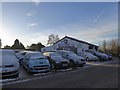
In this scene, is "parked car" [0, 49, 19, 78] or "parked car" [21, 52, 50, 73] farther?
"parked car" [21, 52, 50, 73]

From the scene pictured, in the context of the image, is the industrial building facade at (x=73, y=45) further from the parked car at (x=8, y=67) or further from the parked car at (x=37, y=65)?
the parked car at (x=8, y=67)

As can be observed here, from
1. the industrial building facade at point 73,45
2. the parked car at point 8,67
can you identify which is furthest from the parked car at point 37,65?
the industrial building facade at point 73,45

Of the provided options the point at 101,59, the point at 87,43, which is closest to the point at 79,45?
the point at 87,43

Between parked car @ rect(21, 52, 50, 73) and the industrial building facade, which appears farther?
the industrial building facade

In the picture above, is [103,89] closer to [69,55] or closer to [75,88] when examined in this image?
[75,88]

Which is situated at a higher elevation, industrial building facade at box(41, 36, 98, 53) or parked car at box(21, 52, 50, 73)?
industrial building facade at box(41, 36, 98, 53)

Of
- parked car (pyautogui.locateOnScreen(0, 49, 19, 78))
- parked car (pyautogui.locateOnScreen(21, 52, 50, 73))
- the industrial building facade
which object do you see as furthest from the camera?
the industrial building facade

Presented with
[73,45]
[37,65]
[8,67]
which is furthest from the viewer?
[73,45]

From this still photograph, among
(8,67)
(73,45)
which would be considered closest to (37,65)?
(8,67)

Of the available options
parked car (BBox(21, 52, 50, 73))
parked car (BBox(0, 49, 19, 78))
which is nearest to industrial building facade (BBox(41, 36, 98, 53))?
parked car (BBox(21, 52, 50, 73))

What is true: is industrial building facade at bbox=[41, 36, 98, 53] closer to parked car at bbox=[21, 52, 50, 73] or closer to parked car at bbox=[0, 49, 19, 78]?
parked car at bbox=[21, 52, 50, 73]

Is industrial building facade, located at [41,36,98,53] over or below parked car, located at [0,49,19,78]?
over

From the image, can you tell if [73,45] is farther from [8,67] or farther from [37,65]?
[8,67]

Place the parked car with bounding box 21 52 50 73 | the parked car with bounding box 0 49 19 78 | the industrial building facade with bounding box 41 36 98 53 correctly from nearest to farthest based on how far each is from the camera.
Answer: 1. the parked car with bounding box 0 49 19 78
2. the parked car with bounding box 21 52 50 73
3. the industrial building facade with bounding box 41 36 98 53
